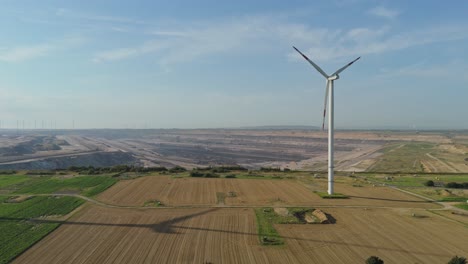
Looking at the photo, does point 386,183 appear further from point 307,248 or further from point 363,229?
point 307,248

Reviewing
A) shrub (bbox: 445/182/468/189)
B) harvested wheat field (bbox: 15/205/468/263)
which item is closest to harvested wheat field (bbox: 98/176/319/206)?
harvested wheat field (bbox: 15/205/468/263)

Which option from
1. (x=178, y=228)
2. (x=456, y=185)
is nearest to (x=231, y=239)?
(x=178, y=228)

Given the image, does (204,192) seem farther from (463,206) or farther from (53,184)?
(463,206)

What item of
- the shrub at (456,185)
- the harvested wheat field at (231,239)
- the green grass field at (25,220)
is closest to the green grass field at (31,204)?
the green grass field at (25,220)

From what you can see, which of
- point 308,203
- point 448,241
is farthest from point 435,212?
point 308,203

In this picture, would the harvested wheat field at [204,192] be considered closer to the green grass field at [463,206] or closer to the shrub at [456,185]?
the green grass field at [463,206]

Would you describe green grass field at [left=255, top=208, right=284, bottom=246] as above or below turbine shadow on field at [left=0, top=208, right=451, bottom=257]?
above

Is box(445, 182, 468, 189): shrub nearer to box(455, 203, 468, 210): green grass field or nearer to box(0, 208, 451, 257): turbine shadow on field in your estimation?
box(455, 203, 468, 210): green grass field
